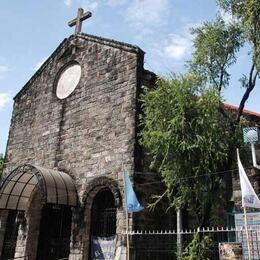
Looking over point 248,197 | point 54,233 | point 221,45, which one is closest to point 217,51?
point 221,45

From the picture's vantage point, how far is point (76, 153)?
44.0ft

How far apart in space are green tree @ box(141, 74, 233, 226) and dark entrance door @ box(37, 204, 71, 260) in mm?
4595

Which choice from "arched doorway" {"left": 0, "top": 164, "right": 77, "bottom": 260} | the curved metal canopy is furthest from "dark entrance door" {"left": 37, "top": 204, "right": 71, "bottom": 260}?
the curved metal canopy

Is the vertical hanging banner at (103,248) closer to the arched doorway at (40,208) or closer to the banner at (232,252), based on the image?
the arched doorway at (40,208)

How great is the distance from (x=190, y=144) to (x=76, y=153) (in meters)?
4.86

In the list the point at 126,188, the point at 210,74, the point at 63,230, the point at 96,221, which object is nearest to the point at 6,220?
the point at 63,230

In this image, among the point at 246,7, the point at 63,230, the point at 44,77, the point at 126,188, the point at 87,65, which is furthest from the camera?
the point at 44,77

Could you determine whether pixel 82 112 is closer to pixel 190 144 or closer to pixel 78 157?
pixel 78 157

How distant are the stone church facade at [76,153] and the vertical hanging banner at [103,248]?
0.94 feet

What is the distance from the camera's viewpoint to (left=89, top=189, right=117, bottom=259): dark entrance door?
11702 millimetres

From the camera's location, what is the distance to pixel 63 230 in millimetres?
13484

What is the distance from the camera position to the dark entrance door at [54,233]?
42.7 feet

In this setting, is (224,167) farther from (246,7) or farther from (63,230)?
(63,230)

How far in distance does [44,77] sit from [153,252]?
9368 millimetres
